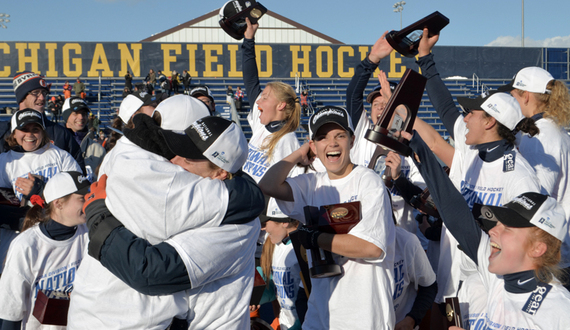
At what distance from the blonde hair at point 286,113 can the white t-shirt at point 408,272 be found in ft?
4.28

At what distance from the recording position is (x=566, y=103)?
11.4 feet

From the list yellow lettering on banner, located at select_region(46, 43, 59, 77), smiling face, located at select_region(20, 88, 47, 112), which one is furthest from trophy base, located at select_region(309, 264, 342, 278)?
yellow lettering on banner, located at select_region(46, 43, 59, 77)

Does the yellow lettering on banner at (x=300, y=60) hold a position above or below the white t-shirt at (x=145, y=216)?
above

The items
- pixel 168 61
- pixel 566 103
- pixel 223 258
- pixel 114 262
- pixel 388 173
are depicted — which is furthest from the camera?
pixel 168 61

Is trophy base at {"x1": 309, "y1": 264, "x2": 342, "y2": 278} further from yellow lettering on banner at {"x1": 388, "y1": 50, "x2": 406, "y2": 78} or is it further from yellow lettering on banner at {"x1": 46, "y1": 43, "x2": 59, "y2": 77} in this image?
yellow lettering on banner at {"x1": 46, "y1": 43, "x2": 59, "y2": 77}

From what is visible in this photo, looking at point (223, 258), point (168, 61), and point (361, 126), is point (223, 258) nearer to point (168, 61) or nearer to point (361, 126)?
point (361, 126)

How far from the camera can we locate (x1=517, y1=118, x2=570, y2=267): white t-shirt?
3.27 meters

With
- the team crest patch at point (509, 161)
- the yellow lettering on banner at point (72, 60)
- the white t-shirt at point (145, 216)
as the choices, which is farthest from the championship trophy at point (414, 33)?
the yellow lettering on banner at point (72, 60)

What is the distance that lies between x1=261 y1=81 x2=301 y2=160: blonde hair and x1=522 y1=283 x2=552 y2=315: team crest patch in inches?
88.0

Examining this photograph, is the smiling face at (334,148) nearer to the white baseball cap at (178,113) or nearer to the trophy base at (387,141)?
the trophy base at (387,141)

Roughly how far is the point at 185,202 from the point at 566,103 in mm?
2887

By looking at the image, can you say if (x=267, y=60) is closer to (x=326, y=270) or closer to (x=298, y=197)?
(x=298, y=197)

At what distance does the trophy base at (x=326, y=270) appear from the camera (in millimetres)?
2518

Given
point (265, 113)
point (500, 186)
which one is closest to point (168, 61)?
point (265, 113)
